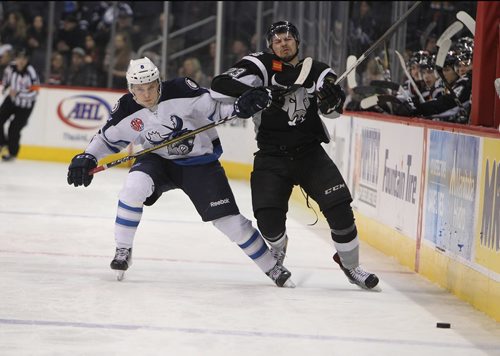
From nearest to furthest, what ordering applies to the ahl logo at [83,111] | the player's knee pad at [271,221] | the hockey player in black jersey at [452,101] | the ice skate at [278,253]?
the player's knee pad at [271,221] < the ice skate at [278,253] < the hockey player in black jersey at [452,101] < the ahl logo at [83,111]

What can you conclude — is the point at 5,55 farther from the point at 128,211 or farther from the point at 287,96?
the point at 287,96

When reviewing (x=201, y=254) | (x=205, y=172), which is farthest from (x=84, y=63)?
(x=205, y=172)

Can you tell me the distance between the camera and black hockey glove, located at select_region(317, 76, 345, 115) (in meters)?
4.91

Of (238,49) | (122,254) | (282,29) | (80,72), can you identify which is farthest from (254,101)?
(80,72)

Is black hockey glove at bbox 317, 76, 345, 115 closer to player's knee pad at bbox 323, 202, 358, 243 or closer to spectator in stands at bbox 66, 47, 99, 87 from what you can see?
player's knee pad at bbox 323, 202, 358, 243

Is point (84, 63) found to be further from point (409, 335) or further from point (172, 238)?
point (409, 335)

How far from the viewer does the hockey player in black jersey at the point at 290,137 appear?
197 inches

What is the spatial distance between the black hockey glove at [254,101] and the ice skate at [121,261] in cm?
86

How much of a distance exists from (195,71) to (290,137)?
7035 millimetres

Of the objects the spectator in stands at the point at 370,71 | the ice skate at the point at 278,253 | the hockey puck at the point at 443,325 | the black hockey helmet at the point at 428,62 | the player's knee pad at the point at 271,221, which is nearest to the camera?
the hockey puck at the point at 443,325

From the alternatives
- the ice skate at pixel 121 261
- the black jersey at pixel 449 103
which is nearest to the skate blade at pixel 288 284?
the ice skate at pixel 121 261

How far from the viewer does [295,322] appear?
4.34 m

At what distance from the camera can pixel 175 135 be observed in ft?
16.6

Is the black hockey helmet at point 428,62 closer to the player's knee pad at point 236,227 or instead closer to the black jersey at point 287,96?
the black jersey at point 287,96
